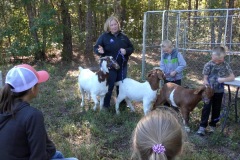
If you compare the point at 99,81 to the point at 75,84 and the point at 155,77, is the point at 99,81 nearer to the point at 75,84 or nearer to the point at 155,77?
the point at 155,77

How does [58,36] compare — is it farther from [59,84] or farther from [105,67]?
[105,67]

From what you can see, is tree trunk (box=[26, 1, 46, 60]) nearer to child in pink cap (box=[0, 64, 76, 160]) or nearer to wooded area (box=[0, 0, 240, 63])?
wooded area (box=[0, 0, 240, 63])

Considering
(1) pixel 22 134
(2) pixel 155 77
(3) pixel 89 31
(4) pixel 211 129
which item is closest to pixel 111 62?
(2) pixel 155 77

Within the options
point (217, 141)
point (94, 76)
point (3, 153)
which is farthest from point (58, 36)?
point (3, 153)

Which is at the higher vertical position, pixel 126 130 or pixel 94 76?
pixel 94 76

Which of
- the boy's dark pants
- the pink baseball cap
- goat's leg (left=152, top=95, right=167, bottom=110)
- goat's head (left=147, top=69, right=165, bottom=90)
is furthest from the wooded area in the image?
the pink baseball cap

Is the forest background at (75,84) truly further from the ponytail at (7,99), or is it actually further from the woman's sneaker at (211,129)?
the ponytail at (7,99)

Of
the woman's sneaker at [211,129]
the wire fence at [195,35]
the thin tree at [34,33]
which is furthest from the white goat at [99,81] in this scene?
the thin tree at [34,33]

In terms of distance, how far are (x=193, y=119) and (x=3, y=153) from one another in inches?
155

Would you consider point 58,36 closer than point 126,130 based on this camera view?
No

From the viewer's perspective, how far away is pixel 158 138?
1726 millimetres

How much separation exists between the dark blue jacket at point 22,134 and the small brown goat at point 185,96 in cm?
300

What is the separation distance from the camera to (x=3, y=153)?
2.25 meters

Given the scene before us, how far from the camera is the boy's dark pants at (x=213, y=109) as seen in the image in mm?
4699
